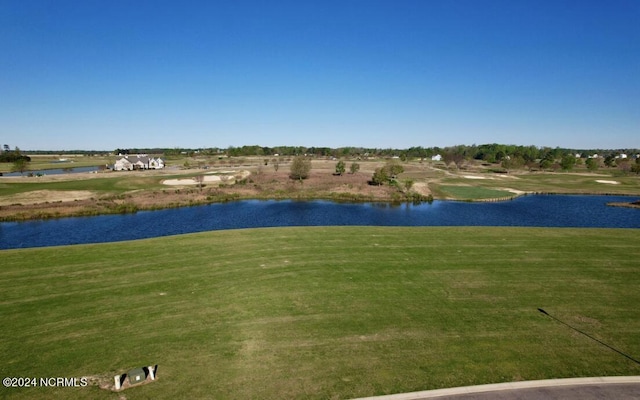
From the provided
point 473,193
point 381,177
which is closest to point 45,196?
point 381,177

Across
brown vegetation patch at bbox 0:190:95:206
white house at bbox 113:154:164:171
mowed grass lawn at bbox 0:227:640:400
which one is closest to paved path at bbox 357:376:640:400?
mowed grass lawn at bbox 0:227:640:400

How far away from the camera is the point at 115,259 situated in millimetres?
30375

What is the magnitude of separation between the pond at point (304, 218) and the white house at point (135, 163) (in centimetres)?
8449

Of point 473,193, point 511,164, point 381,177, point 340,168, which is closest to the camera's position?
point 473,193

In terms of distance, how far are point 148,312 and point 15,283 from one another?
1270 centimetres

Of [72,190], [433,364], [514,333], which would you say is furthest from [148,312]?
[72,190]

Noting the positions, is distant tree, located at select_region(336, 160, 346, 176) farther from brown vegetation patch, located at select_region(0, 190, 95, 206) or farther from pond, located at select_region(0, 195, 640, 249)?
brown vegetation patch, located at select_region(0, 190, 95, 206)

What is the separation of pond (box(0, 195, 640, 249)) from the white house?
8449cm

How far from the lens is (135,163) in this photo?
13925cm

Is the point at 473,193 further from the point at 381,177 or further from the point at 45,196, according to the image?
the point at 45,196

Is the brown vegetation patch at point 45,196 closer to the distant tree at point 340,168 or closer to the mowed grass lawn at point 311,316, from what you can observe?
the mowed grass lawn at point 311,316

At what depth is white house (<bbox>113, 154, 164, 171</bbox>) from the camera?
136 metres

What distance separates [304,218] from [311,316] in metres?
40.6

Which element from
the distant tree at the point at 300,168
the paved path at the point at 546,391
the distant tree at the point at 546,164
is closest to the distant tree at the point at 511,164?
the distant tree at the point at 546,164
